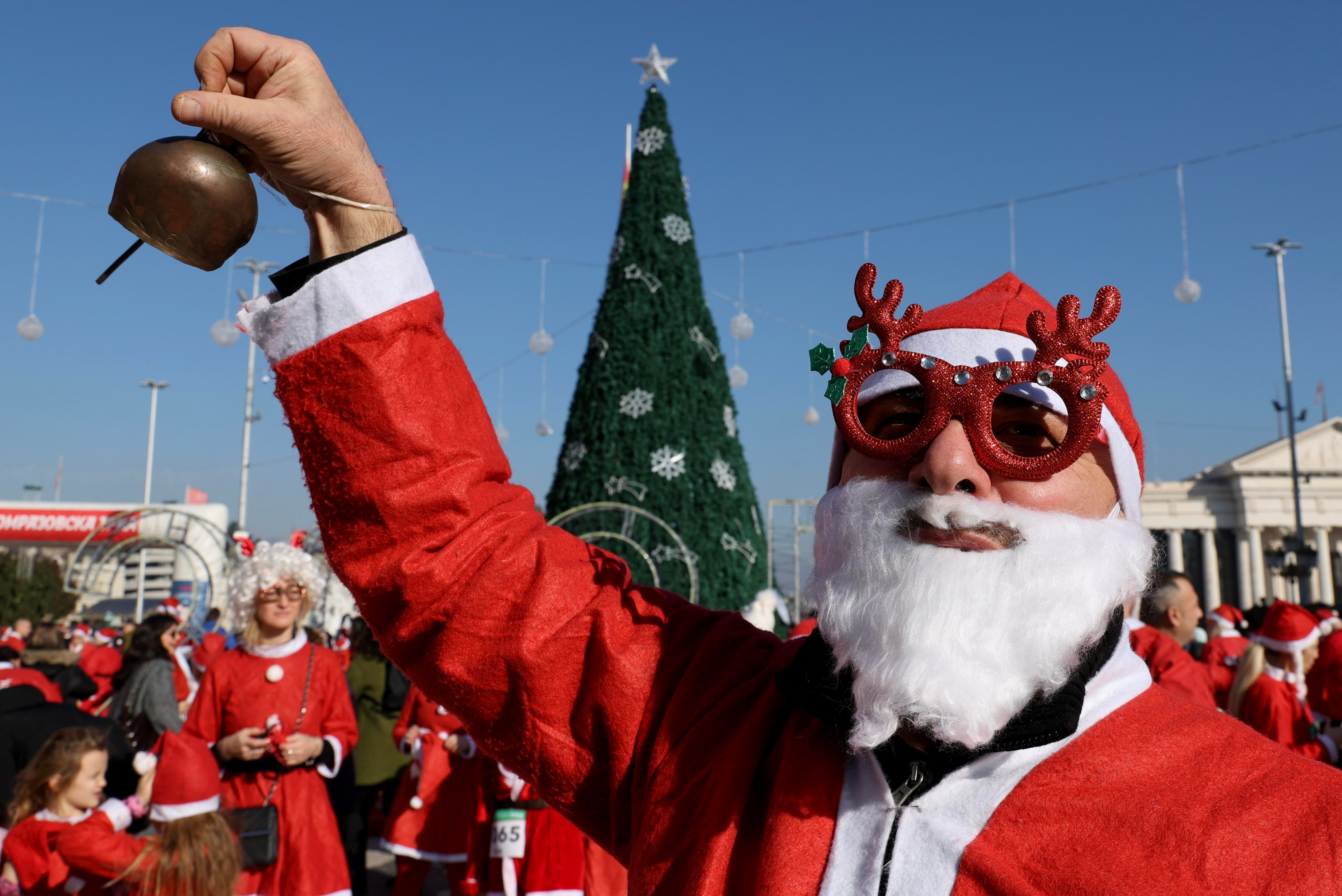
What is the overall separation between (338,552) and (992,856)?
104 cm

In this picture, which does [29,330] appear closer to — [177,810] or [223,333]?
[223,333]

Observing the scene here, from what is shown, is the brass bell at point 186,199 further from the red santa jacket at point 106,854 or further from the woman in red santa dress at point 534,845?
the woman in red santa dress at point 534,845

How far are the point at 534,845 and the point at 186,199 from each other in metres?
4.44

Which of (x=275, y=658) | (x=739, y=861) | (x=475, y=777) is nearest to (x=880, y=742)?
(x=739, y=861)

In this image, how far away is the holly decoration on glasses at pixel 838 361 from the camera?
5.38 feet

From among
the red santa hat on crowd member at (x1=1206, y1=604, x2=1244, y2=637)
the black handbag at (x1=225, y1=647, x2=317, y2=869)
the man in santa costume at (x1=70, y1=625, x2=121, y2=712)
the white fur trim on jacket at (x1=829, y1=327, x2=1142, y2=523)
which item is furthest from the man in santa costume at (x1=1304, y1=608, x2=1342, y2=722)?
the man in santa costume at (x1=70, y1=625, x2=121, y2=712)

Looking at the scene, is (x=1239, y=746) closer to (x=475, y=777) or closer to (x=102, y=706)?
(x=475, y=777)

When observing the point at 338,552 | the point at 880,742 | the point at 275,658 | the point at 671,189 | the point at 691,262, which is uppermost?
the point at 671,189

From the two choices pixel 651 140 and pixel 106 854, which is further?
pixel 651 140

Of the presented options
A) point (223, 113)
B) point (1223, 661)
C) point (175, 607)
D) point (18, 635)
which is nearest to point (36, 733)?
point (223, 113)

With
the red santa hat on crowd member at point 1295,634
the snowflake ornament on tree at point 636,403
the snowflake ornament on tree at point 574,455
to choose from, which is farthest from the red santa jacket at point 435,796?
the red santa hat on crowd member at point 1295,634

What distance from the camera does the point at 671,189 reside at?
835 cm

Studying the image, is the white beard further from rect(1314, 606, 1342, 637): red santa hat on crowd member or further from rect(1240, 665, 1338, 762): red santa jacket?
rect(1314, 606, 1342, 637): red santa hat on crowd member

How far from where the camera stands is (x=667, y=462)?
7.98m
